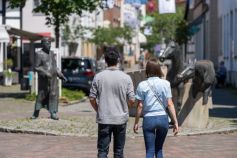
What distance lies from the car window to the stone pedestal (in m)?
14.0

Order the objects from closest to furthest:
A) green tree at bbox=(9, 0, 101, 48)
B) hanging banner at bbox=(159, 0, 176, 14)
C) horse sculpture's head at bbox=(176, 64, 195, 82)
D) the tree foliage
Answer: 1. horse sculpture's head at bbox=(176, 64, 195, 82)
2. green tree at bbox=(9, 0, 101, 48)
3. hanging banner at bbox=(159, 0, 176, 14)
4. the tree foliage

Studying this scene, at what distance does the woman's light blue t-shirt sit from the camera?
31.2 ft

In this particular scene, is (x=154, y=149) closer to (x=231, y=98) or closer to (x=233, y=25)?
(x=231, y=98)

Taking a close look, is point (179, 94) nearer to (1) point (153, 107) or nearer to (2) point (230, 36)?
(1) point (153, 107)

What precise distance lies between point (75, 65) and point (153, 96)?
2191 centimetres

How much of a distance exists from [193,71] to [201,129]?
55.0 inches

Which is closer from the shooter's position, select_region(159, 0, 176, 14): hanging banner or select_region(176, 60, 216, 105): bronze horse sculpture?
select_region(176, 60, 216, 105): bronze horse sculpture

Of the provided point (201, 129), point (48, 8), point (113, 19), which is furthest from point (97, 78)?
point (113, 19)

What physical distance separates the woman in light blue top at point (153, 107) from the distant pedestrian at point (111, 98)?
196mm

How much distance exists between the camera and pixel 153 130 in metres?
9.49

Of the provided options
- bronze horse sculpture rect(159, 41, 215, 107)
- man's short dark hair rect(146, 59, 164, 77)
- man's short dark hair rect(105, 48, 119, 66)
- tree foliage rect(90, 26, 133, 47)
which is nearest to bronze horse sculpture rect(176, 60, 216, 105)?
bronze horse sculpture rect(159, 41, 215, 107)

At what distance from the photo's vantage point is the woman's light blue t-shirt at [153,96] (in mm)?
9516

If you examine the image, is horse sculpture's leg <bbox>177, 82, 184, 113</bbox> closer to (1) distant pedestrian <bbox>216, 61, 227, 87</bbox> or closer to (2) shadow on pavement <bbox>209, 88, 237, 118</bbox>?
(2) shadow on pavement <bbox>209, 88, 237, 118</bbox>

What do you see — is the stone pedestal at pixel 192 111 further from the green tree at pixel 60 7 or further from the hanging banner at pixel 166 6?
the hanging banner at pixel 166 6
